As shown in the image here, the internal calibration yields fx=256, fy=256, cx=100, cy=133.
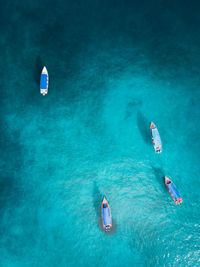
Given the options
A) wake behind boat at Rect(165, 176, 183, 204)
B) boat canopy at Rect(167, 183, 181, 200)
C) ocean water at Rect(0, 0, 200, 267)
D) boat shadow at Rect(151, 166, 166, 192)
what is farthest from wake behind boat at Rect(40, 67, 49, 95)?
boat canopy at Rect(167, 183, 181, 200)

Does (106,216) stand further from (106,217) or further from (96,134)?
(96,134)

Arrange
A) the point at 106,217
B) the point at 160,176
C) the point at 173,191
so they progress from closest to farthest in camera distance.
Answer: the point at 106,217, the point at 173,191, the point at 160,176

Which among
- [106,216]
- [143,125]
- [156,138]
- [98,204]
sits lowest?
[106,216]

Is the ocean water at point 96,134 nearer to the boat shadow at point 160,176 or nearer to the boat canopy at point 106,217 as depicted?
the boat shadow at point 160,176

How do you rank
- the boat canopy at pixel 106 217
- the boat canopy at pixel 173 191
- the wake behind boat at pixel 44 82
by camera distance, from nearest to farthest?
the boat canopy at pixel 106 217, the boat canopy at pixel 173 191, the wake behind boat at pixel 44 82

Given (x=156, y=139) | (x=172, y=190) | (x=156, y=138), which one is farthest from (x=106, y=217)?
(x=156, y=138)

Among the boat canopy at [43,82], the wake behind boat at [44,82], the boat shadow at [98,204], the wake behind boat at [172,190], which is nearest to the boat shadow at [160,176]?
the wake behind boat at [172,190]
